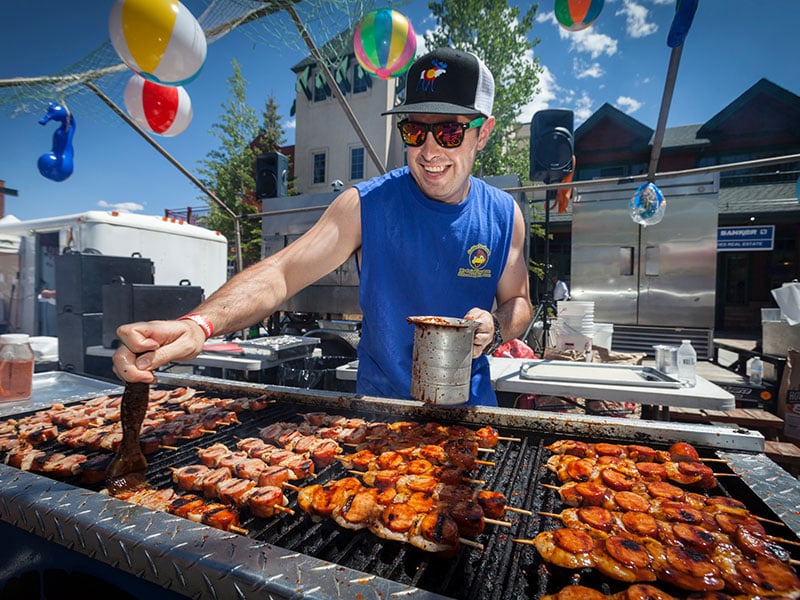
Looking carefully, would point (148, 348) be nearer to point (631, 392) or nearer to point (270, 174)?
point (631, 392)

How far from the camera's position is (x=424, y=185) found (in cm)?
274

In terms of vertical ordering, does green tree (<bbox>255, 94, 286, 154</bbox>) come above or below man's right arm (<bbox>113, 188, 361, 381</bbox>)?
above

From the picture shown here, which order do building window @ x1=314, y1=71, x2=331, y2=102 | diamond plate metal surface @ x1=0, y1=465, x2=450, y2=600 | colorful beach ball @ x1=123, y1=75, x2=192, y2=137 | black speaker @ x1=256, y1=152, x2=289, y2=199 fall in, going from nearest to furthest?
diamond plate metal surface @ x1=0, y1=465, x2=450, y2=600
colorful beach ball @ x1=123, y1=75, x2=192, y2=137
black speaker @ x1=256, y1=152, x2=289, y2=199
building window @ x1=314, y1=71, x2=331, y2=102

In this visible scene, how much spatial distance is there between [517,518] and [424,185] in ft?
6.69

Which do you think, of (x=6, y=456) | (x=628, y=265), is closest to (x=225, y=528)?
(x=6, y=456)

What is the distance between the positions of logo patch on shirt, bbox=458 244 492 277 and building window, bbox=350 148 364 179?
2132cm

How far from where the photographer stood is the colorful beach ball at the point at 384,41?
5418 mm

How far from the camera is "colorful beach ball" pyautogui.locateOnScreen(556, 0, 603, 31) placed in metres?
4.41

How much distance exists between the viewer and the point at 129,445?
1773 millimetres

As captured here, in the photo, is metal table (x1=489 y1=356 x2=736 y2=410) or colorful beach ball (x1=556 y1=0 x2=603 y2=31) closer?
metal table (x1=489 y1=356 x2=736 y2=410)

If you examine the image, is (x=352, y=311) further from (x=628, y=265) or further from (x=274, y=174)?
(x=628, y=265)

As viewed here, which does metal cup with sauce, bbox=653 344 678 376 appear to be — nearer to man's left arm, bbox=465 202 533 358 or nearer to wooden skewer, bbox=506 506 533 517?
man's left arm, bbox=465 202 533 358

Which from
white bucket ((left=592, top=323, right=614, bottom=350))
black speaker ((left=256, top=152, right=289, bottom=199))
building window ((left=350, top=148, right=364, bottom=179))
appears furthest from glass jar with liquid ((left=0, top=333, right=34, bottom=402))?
building window ((left=350, top=148, right=364, bottom=179))

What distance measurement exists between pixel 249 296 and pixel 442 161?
4.82 ft
